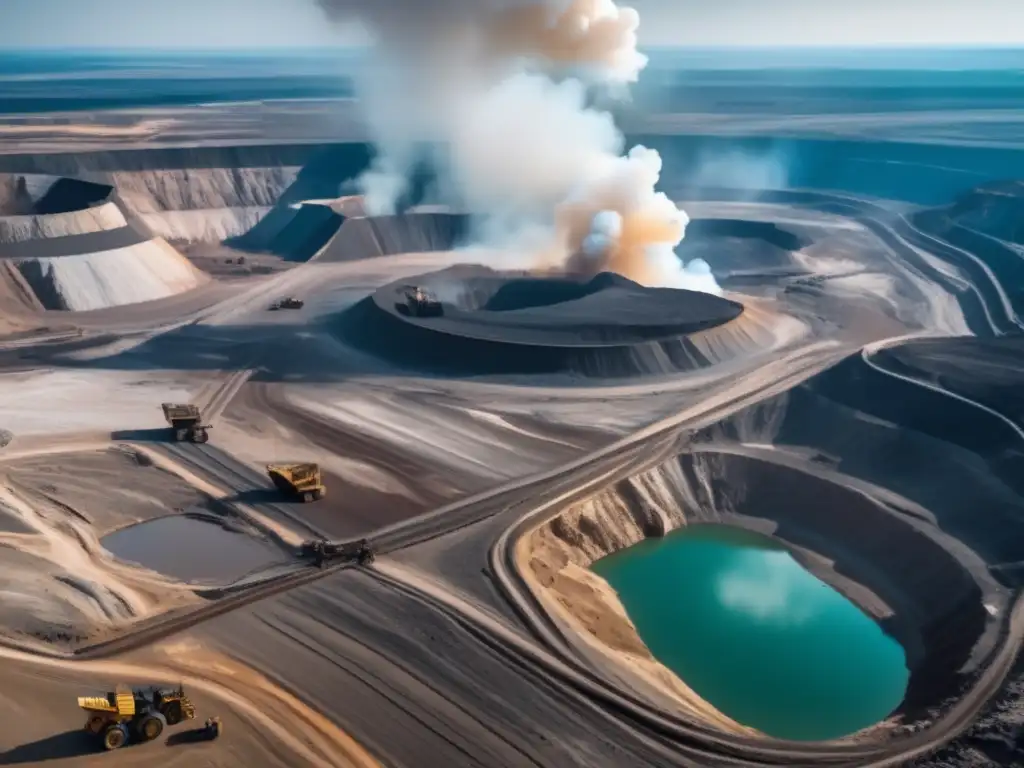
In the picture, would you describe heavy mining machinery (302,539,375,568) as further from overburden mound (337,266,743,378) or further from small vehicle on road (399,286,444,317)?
small vehicle on road (399,286,444,317)

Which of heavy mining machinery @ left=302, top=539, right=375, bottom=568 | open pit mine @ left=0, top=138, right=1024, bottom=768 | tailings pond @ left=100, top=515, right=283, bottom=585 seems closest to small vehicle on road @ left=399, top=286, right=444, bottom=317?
open pit mine @ left=0, top=138, right=1024, bottom=768

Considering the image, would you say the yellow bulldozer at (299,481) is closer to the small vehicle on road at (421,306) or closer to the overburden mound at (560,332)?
the overburden mound at (560,332)

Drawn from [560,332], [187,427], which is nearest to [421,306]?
[560,332]

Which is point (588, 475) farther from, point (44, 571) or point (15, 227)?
point (15, 227)

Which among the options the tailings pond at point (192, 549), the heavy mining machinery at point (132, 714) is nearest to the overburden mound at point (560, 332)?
the tailings pond at point (192, 549)

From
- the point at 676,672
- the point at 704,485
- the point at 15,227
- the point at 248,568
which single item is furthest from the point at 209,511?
the point at 15,227

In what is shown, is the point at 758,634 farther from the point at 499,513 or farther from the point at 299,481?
the point at 299,481

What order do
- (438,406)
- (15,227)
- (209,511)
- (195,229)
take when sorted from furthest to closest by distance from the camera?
(195,229), (15,227), (438,406), (209,511)
